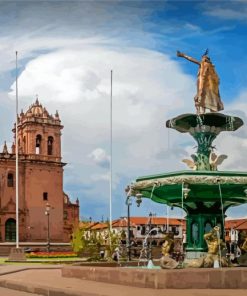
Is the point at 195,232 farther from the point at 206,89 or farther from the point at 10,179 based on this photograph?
the point at 10,179

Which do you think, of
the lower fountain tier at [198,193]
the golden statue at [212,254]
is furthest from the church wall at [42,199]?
the golden statue at [212,254]

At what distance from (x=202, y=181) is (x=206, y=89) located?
2.99 meters

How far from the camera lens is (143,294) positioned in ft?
36.1

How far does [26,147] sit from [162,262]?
195 ft

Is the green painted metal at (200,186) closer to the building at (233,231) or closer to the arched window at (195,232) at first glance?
the arched window at (195,232)

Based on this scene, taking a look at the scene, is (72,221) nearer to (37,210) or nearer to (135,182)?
(37,210)

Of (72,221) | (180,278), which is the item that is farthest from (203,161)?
(72,221)

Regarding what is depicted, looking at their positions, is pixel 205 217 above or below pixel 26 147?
below

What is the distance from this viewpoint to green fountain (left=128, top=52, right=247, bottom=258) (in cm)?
1440

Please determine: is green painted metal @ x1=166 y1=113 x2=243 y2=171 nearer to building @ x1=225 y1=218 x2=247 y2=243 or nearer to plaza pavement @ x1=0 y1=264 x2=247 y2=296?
plaza pavement @ x1=0 y1=264 x2=247 y2=296

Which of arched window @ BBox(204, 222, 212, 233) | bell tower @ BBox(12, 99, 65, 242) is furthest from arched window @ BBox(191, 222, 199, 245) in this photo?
bell tower @ BBox(12, 99, 65, 242)

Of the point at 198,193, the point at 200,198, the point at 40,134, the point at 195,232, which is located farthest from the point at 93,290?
the point at 40,134

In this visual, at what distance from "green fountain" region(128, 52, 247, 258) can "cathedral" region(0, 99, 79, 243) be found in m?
51.3

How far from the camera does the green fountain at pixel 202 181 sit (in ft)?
47.2
